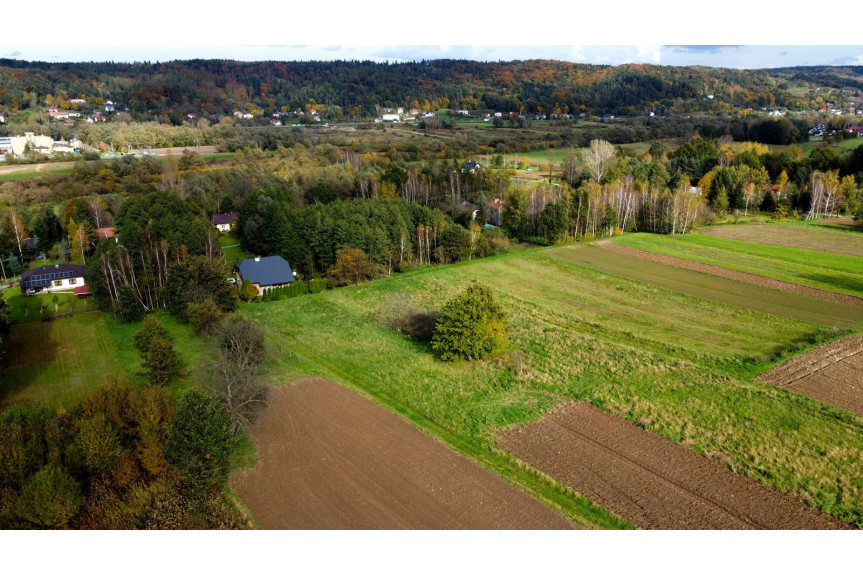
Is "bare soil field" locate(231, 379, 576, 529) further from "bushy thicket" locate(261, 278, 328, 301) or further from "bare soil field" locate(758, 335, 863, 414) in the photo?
"bushy thicket" locate(261, 278, 328, 301)

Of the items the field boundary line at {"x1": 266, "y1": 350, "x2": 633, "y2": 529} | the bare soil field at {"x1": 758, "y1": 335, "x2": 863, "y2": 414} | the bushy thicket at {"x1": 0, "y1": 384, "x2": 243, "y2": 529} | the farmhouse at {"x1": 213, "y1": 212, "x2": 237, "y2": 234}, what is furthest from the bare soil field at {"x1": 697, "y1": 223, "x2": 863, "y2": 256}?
the bushy thicket at {"x1": 0, "y1": 384, "x2": 243, "y2": 529}

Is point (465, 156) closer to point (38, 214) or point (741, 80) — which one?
point (38, 214)

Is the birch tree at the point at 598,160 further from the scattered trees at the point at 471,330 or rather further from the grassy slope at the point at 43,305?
the grassy slope at the point at 43,305

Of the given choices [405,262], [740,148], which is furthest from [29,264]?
[740,148]

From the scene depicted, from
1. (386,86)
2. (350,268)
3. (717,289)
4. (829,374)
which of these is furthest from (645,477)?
(386,86)

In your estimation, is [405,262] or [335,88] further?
[335,88]

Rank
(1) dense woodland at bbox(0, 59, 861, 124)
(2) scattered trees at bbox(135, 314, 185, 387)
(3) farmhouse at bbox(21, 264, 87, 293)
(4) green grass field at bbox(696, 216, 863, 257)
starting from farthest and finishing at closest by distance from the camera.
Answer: (1) dense woodland at bbox(0, 59, 861, 124)
(4) green grass field at bbox(696, 216, 863, 257)
(3) farmhouse at bbox(21, 264, 87, 293)
(2) scattered trees at bbox(135, 314, 185, 387)

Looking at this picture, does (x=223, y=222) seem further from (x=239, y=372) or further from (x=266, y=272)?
(x=239, y=372)
